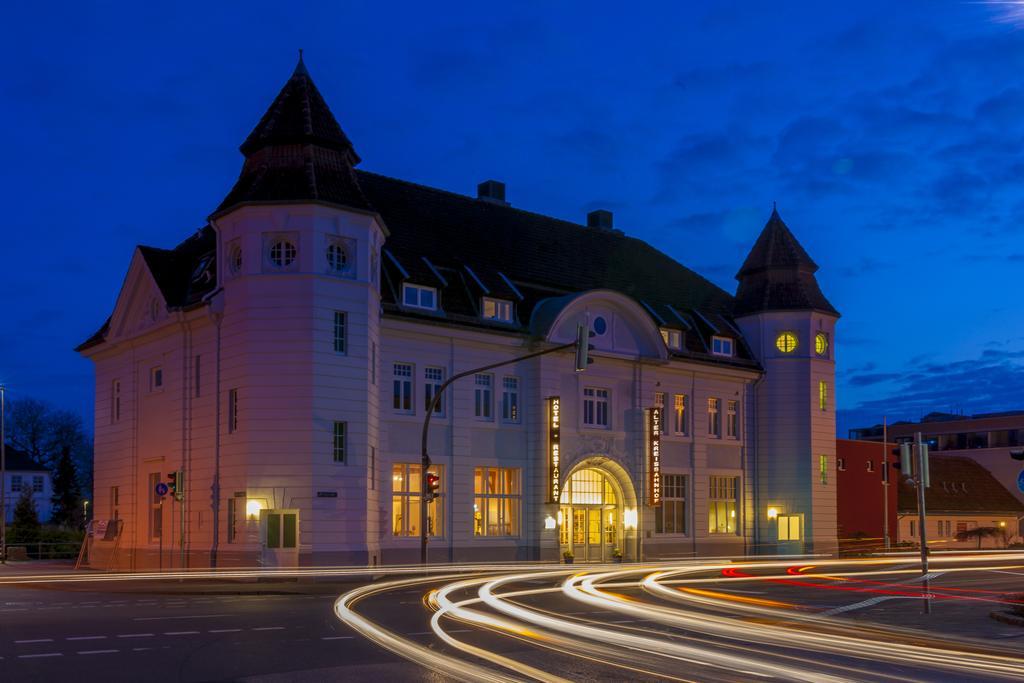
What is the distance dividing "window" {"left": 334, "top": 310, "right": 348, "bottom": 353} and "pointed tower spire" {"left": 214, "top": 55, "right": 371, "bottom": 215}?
3753 millimetres

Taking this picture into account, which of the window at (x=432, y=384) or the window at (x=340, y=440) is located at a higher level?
the window at (x=432, y=384)

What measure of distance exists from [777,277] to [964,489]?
30868 mm

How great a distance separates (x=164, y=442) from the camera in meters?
46.2

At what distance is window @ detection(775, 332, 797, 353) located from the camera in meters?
60.4

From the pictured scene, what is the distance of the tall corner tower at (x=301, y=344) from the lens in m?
39.8

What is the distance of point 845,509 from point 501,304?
83.6 feet

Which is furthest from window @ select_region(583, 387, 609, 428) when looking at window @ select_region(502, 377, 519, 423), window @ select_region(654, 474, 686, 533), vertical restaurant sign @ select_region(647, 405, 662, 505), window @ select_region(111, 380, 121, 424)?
window @ select_region(111, 380, 121, 424)

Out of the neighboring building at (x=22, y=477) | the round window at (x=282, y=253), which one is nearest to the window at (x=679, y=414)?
the round window at (x=282, y=253)

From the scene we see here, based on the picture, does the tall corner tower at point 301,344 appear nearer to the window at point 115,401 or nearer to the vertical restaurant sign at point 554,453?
the vertical restaurant sign at point 554,453

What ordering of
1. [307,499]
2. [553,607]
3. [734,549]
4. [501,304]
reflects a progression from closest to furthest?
[553,607] → [307,499] → [501,304] → [734,549]

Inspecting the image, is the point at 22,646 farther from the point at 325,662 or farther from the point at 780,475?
the point at 780,475

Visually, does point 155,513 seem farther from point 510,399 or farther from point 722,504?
point 722,504

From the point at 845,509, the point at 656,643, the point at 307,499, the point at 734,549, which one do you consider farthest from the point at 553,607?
the point at 845,509

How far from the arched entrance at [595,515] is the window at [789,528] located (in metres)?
9.98
